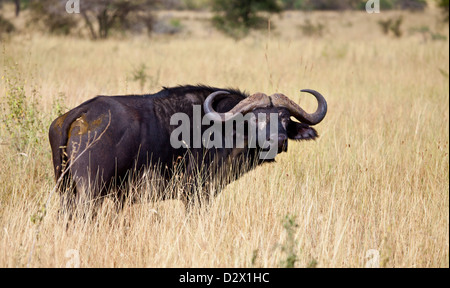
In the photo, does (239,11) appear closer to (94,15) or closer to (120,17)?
(120,17)

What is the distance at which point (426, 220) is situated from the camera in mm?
4543

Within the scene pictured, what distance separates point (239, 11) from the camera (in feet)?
88.2

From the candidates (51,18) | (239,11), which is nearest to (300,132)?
(51,18)

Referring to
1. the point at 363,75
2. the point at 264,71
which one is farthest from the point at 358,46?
the point at 264,71

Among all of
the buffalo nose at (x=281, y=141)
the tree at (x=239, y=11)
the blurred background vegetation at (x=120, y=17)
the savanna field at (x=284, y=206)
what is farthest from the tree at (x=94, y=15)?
the buffalo nose at (x=281, y=141)

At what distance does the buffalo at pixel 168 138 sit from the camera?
445 centimetres

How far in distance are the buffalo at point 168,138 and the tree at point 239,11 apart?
2129 cm

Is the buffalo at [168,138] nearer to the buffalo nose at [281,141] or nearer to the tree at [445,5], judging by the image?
the buffalo nose at [281,141]

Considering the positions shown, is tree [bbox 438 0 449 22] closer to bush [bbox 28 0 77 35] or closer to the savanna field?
bush [bbox 28 0 77 35]

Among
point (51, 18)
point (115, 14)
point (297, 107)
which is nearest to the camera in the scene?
point (297, 107)

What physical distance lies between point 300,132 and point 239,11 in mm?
22204

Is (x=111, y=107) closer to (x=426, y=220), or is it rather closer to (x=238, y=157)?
(x=238, y=157)

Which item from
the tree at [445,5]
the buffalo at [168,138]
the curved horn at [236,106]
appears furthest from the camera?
the tree at [445,5]

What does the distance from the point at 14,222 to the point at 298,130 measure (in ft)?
9.29
